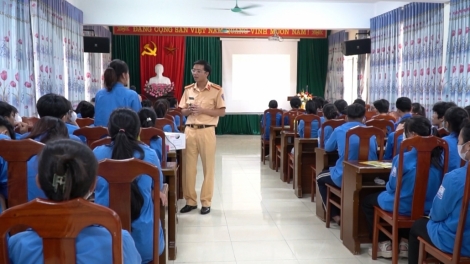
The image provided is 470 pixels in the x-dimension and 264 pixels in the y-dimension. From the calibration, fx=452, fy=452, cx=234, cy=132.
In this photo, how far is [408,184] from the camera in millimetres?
2684

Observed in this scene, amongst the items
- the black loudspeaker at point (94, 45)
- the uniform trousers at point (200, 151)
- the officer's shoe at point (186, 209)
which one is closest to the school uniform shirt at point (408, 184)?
the uniform trousers at point (200, 151)

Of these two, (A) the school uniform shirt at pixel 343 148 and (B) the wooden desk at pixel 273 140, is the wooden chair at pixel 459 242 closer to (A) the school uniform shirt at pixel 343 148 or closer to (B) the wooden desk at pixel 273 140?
(A) the school uniform shirt at pixel 343 148

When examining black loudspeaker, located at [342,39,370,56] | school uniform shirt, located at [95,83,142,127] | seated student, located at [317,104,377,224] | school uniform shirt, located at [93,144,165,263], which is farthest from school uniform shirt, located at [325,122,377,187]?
black loudspeaker, located at [342,39,370,56]

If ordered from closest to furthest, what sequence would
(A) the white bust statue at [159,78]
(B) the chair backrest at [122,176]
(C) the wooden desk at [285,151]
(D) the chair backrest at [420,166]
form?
(B) the chair backrest at [122,176] → (D) the chair backrest at [420,166] → (C) the wooden desk at [285,151] → (A) the white bust statue at [159,78]

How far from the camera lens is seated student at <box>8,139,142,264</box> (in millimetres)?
1128

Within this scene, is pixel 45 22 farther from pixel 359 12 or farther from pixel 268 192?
pixel 359 12

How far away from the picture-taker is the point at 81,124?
4.27m

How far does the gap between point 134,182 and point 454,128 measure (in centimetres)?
203

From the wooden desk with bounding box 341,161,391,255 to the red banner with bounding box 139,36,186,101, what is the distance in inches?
328

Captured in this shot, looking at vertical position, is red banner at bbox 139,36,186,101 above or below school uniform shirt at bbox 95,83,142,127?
above

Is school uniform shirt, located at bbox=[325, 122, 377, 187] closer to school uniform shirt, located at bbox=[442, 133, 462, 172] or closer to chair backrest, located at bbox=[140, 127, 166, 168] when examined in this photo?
school uniform shirt, located at bbox=[442, 133, 462, 172]

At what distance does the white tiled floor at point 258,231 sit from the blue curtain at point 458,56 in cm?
232

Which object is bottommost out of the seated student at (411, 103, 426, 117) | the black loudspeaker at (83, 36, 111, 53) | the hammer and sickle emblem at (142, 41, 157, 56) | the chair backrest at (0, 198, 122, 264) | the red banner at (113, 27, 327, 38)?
the chair backrest at (0, 198, 122, 264)

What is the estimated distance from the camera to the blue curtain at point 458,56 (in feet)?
17.4
